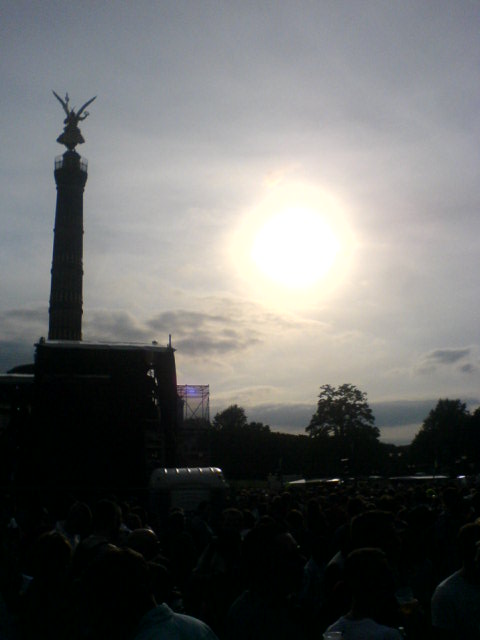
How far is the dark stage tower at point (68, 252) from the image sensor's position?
53469 mm

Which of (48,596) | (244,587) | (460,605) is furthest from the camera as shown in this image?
(244,587)

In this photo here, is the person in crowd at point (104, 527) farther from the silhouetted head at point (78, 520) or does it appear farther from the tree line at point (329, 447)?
the tree line at point (329, 447)

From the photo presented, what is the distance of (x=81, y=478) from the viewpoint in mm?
21234

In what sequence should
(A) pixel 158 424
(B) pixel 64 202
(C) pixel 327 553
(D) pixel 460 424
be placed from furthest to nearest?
(D) pixel 460 424, (B) pixel 64 202, (A) pixel 158 424, (C) pixel 327 553

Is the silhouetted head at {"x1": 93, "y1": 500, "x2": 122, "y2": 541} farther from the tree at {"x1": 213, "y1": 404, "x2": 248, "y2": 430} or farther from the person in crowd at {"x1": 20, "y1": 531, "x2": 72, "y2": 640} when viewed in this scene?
the tree at {"x1": 213, "y1": 404, "x2": 248, "y2": 430}

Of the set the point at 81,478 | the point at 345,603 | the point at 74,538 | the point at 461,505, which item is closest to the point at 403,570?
the point at 345,603

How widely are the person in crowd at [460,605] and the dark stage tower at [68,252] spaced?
49.8m

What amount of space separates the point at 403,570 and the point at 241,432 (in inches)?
3195

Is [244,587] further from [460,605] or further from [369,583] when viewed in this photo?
[369,583]

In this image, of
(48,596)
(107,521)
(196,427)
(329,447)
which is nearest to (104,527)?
(107,521)

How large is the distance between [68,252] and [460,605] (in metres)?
52.5

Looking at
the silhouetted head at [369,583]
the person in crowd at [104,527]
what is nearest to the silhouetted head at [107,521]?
the person in crowd at [104,527]

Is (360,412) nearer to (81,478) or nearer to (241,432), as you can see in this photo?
(241,432)

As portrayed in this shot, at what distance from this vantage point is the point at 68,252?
5459 centimetres
